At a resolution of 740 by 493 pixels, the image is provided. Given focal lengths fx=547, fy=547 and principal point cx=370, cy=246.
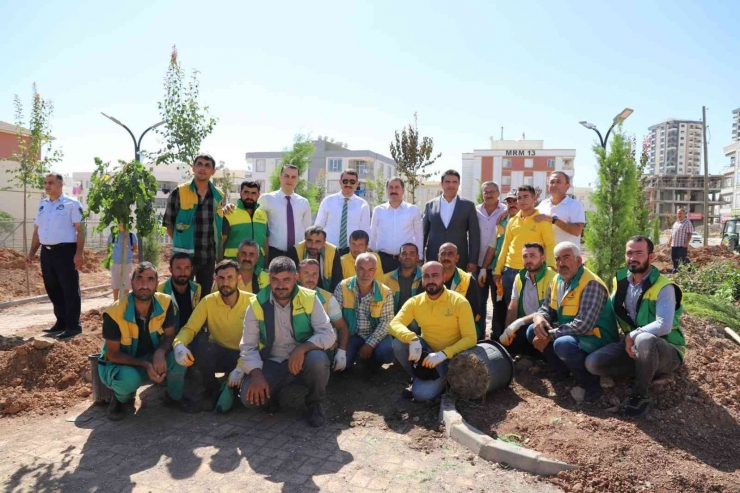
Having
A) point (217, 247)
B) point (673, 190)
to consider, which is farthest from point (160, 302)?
point (673, 190)

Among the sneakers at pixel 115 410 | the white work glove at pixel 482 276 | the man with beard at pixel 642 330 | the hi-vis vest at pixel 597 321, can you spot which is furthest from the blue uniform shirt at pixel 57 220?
the man with beard at pixel 642 330

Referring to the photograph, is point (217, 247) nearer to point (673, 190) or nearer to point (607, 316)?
point (607, 316)

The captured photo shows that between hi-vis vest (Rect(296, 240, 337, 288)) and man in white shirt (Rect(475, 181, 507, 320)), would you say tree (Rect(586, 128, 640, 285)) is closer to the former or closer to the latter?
man in white shirt (Rect(475, 181, 507, 320))

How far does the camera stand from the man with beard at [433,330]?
4945 millimetres

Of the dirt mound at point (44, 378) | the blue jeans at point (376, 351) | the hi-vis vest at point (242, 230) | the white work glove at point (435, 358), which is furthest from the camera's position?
the hi-vis vest at point (242, 230)

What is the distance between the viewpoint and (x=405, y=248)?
A: 6.04m

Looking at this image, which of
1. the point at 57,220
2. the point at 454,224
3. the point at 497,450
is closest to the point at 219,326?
the point at 497,450

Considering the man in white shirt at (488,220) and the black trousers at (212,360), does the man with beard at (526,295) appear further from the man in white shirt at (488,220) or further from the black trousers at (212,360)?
the black trousers at (212,360)

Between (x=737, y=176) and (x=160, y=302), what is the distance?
73718 mm

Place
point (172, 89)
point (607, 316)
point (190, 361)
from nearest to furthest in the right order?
point (190, 361) → point (607, 316) → point (172, 89)

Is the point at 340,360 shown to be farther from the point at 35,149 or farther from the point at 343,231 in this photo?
the point at 35,149

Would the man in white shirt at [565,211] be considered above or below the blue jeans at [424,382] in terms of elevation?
above

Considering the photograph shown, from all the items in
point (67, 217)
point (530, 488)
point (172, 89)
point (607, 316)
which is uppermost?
point (172, 89)

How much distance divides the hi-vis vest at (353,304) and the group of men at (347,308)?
0.04ft
